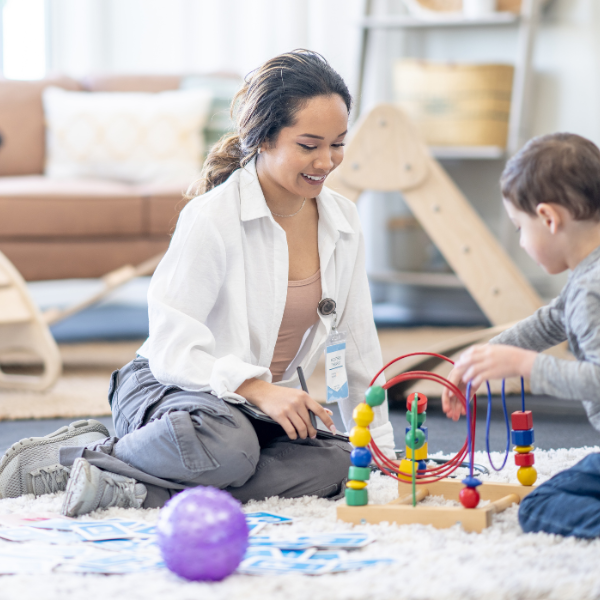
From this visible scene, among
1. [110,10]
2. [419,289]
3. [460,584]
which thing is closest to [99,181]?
[110,10]

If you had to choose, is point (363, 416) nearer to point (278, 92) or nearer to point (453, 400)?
point (453, 400)

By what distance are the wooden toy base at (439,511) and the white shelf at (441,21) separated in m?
1.97

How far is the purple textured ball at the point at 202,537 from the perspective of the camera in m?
0.81

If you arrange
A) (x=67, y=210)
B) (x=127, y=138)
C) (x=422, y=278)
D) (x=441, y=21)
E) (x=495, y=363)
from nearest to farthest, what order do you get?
(x=495, y=363), (x=67, y=210), (x=127, y=138), (x=441, y=21), (x=422, y=278)

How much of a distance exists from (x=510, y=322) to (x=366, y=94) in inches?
61.4

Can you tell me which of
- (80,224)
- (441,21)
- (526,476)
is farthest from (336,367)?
(441,21)

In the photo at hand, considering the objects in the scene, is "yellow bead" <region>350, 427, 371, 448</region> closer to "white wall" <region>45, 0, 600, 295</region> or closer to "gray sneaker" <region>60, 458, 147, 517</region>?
"gray sneaker" <region>60, 458, 147, 517</region>

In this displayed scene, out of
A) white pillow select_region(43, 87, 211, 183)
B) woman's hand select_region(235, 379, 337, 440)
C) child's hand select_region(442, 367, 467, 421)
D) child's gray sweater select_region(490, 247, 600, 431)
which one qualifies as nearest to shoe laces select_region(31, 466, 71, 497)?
woman's hand select_region(235, 379, 337, 440)

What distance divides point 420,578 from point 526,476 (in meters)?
0.33

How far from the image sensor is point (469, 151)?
8.80 feet

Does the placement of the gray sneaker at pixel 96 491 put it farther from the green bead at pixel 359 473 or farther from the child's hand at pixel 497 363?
the child's hand at pixel 497 363

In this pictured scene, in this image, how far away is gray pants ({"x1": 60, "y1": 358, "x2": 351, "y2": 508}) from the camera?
1.08m

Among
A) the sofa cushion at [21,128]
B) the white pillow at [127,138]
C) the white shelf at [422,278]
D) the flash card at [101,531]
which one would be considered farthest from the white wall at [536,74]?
the flash card at [101,531]

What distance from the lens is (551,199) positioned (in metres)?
0.95
